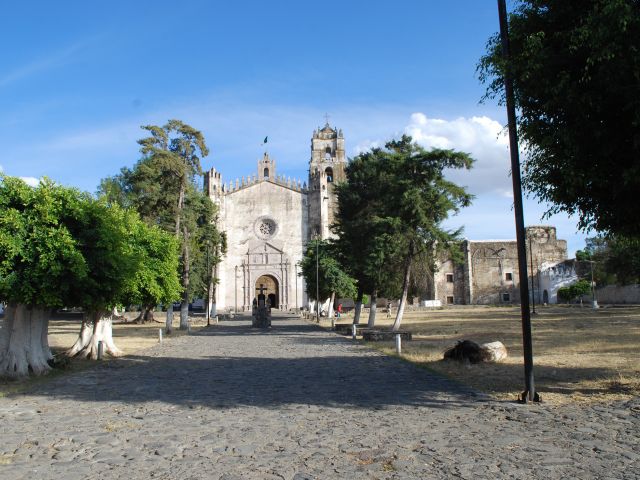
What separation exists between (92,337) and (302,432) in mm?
12178

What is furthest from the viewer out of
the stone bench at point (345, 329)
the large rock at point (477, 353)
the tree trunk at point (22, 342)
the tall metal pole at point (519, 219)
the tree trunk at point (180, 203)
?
the tree trunk at point (180, 203)

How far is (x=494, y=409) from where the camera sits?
8141 mm

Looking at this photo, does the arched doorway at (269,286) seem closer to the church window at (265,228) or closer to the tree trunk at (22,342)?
the church window at (265,228)

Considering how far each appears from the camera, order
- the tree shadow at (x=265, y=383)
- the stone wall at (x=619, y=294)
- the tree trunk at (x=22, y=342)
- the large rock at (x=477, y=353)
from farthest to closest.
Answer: the stone wall at (x=619, y=294), the large rock at (x=477, y=353), the tree trunk at (x=22, y=342), the tree shadow at (x=265, y=383)

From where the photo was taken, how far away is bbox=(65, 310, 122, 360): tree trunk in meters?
17.1

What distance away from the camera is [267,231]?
207ft

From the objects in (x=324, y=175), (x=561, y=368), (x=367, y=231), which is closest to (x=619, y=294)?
(x=324, y=175)

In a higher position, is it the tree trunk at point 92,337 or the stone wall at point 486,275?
the stone wall at point 486,275

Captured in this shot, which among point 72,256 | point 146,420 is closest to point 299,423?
point 146,420

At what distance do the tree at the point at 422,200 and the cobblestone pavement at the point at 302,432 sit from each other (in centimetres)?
1158

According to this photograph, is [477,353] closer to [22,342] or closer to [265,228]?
[22,342]

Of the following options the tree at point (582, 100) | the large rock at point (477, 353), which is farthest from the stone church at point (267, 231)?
the tree at point (582, 100)

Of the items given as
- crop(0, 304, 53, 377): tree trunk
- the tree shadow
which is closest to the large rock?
the tree shadow

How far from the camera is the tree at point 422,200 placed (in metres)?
22.6
